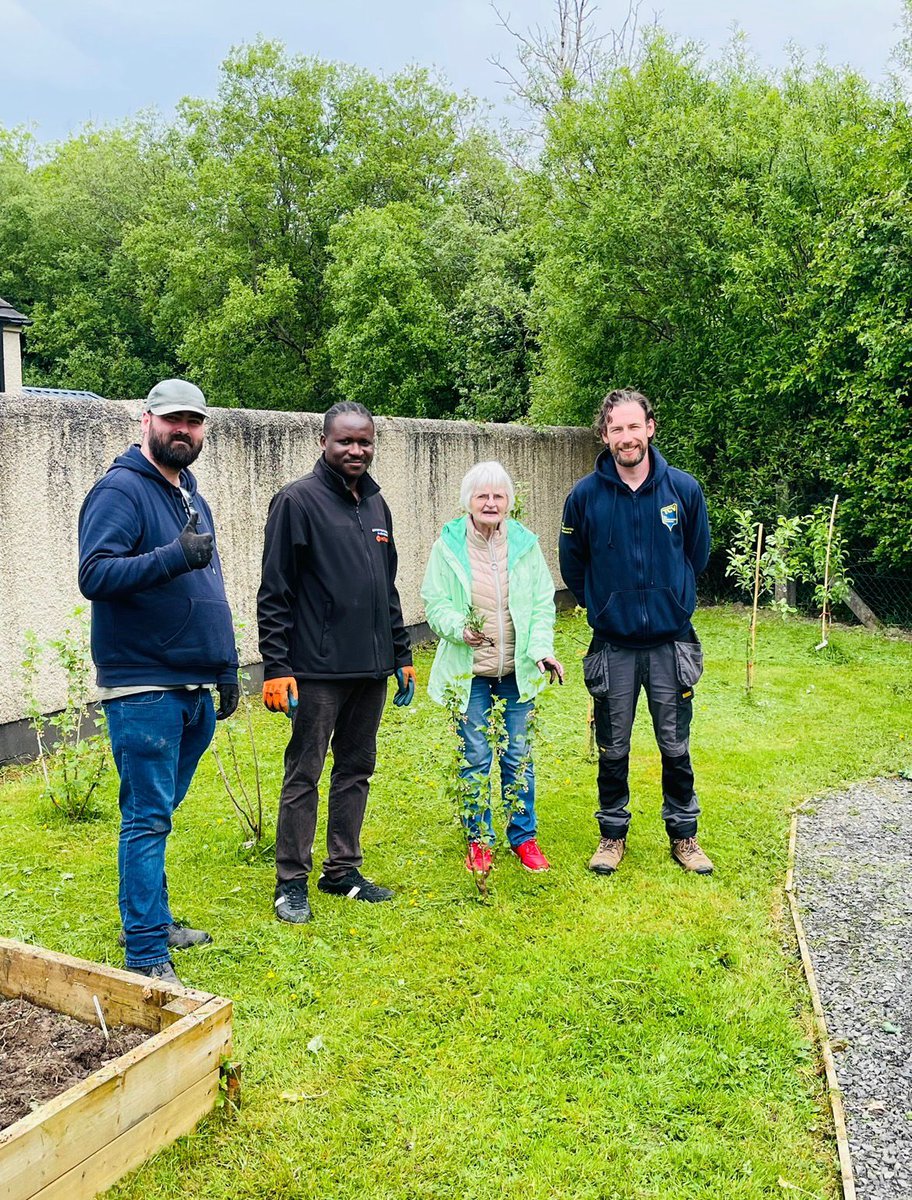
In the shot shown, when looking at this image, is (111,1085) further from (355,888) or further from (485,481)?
(485,481)

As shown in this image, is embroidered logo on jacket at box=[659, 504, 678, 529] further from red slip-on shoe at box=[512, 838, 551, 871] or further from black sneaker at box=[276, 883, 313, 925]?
black sneaker at box=[276, 883, 313, 925]

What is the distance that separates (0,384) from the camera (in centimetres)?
2345

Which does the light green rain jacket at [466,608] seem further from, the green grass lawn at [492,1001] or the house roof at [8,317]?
the house roof at [8,317]

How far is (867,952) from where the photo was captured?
3.88 m

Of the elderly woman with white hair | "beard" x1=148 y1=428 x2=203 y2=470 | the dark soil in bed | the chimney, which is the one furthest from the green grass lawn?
the chimney

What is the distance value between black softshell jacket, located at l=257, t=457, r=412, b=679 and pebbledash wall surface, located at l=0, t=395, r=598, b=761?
271cm

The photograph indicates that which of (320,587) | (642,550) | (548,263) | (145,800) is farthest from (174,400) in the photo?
(548,263)

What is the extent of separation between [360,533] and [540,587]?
35.1 inches

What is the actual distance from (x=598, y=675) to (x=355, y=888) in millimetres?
1418

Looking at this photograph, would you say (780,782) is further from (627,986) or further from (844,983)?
(627,986)

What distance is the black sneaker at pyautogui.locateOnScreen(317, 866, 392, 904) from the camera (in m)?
4.26

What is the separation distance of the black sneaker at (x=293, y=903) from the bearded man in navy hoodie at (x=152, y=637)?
2.26 ft

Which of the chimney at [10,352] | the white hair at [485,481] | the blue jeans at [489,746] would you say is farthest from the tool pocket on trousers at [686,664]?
the chimney at [10,352]

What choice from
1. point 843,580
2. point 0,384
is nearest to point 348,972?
point 843,580
